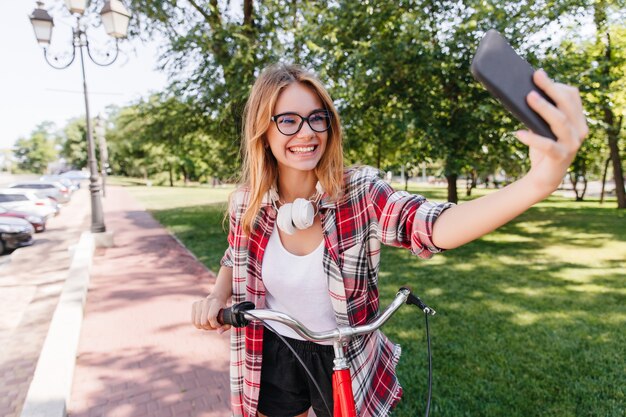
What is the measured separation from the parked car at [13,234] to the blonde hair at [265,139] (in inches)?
484

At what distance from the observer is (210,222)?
15266 millimetres

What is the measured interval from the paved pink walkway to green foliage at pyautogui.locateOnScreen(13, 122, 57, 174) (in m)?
113

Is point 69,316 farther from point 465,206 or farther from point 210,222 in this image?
point 210,222

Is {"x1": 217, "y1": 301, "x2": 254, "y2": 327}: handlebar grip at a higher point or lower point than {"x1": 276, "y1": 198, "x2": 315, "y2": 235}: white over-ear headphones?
lower

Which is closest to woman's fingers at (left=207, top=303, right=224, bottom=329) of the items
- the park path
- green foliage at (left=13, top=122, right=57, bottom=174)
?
the park path

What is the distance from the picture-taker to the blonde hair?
5.23 ft

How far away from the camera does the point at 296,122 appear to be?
61.7 inches

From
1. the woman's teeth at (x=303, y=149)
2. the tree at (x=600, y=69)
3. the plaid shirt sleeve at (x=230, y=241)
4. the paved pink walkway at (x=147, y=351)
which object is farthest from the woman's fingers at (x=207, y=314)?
the tree at (x=600, y=69)

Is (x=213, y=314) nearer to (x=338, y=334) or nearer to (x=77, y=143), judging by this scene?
(x=338, y=334)

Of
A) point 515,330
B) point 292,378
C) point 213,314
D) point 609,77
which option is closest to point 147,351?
point 292,378

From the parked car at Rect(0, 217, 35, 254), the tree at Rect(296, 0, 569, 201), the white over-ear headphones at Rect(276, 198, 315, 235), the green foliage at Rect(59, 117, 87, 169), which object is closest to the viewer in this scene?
the white over-ear headphones at Rect(276, 198, 315, 235)

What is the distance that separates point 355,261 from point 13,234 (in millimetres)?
12750

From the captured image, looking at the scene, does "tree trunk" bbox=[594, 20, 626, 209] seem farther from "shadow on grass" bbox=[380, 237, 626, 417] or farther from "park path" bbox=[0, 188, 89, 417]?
"park path" bbox=[0, 188, 89, 417]

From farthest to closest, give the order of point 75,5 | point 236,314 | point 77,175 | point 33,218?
point 77,175
point 33,218
point 75,5
point 236,314
